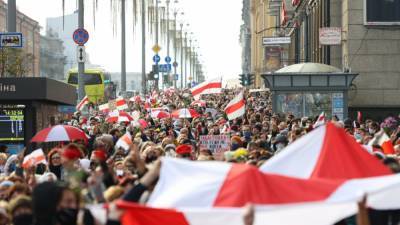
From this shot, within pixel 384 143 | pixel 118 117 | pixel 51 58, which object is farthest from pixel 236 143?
pixel 51 58

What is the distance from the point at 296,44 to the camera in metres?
72.2

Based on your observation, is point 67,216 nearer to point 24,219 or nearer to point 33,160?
point 24,219

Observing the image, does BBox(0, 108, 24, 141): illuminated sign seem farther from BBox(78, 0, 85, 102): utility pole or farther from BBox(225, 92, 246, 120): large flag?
BBox(78, 0, 85, 102): utility pole

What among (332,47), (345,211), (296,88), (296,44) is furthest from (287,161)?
(296,44)

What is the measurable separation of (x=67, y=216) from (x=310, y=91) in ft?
91.9

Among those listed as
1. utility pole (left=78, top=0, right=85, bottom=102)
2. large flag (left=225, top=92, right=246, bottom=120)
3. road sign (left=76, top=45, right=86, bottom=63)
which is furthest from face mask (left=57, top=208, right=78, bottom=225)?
utility pole (left=78, top=0, right=85, bottom=102)

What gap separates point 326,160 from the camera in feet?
33.6

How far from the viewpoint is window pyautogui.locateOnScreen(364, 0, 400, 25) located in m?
40.8

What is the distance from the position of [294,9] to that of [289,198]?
218ft

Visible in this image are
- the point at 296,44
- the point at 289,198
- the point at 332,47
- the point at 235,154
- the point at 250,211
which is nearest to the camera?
the point at 250,211

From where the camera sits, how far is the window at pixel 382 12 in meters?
40.8

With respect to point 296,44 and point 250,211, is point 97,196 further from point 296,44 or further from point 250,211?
point 296,44

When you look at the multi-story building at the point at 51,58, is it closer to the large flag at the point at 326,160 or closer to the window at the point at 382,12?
the window at the point at 382,12

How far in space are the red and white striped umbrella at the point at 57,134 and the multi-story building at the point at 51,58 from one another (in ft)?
444
